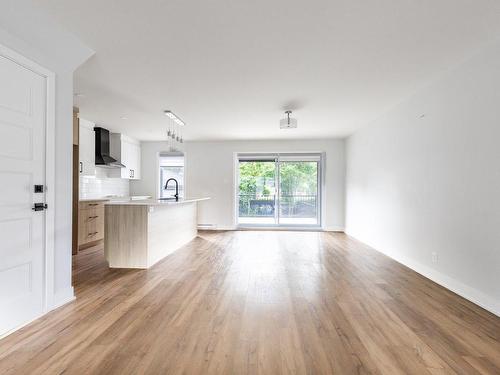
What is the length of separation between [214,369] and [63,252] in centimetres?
177

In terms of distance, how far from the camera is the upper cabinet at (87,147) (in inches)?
194

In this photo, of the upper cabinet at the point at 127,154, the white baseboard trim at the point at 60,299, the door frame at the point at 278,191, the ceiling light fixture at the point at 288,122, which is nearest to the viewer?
the white baseboard trim at the point at 60,299

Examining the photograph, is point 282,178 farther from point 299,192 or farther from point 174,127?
point 174,127

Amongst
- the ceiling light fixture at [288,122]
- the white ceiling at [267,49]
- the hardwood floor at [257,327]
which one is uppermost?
the white ceiling at [267,49]

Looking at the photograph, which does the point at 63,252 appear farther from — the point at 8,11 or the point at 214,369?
the point at 8,11

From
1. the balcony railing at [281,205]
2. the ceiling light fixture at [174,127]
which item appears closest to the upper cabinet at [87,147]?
the ceiling light fixture at [174,127]

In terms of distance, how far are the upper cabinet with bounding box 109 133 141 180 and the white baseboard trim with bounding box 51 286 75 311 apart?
416 cm

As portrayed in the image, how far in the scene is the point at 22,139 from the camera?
1946mm

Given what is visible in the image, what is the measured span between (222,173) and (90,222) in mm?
3267

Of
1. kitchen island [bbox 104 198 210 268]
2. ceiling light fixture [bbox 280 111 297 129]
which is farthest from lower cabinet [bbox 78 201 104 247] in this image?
ceiling light fixture [bbox 280 111 297 129]

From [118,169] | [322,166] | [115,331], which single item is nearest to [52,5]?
[115,331]

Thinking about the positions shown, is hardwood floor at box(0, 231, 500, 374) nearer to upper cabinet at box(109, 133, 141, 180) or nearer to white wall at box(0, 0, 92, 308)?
white wall at box(0, 0, 92, 308)

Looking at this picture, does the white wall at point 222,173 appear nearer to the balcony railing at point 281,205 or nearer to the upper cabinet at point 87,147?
the balcony railing at point 281,205

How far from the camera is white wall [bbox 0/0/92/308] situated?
194 cm
